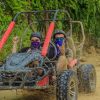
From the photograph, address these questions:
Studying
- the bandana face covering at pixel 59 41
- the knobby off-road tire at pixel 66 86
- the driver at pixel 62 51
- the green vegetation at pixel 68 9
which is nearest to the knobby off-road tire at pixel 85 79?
the driver at pixel 62 51

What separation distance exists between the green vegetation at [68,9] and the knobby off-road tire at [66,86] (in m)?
3.35

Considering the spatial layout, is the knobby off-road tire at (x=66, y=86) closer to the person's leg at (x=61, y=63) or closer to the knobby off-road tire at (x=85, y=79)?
the person's leg at (x=61, y=63)

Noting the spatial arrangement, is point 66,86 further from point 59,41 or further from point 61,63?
point 59,41

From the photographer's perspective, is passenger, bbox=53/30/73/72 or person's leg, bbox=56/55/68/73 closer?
person's leg, bbox=56/55/68/73

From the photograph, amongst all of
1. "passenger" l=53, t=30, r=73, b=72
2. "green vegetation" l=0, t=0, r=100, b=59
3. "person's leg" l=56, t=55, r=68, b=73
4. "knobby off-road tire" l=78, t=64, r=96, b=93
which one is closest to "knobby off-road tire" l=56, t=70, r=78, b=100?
"person's leg" l=56, t=55, r=68, b=73

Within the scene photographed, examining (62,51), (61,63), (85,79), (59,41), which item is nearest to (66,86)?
(61,63)

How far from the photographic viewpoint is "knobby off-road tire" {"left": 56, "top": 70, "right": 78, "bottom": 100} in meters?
7.66

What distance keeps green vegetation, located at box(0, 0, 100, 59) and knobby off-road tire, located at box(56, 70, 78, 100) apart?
3353 millimetres

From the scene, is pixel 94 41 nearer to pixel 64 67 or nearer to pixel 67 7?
pixel 67 7

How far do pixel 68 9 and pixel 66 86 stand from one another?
7633mm

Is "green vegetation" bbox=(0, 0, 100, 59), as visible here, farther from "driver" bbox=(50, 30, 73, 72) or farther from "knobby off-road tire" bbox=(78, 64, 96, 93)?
"driver" bbox=(50, 30, 73, 72)

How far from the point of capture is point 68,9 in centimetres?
1508

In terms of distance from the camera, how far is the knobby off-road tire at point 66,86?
7664 millimetres

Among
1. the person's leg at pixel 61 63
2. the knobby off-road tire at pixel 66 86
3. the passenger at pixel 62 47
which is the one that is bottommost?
the knobby off-road tire at pixel 66 86
